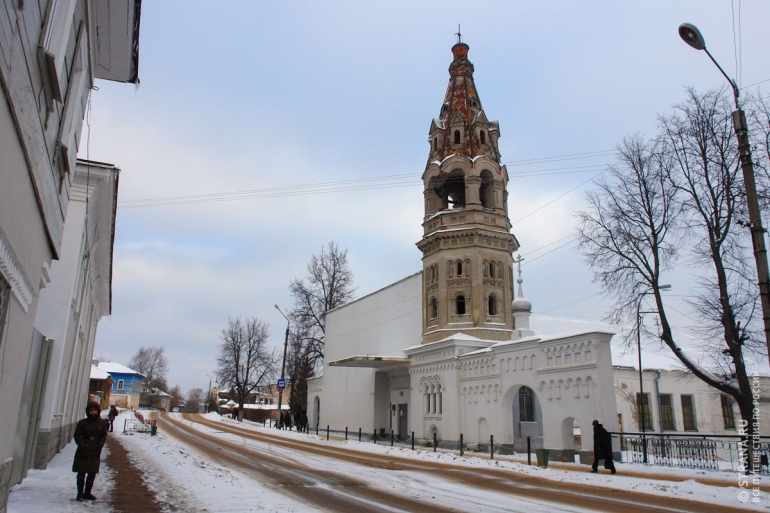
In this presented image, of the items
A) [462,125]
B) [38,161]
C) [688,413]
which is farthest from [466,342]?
[38,161]

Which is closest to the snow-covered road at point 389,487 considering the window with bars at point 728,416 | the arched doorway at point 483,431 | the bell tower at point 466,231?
the arched doorway at point 483,431

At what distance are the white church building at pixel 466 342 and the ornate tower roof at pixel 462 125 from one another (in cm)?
7

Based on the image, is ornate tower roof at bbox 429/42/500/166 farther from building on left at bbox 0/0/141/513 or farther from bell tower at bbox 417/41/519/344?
building on left at bbox 0/0/141/513

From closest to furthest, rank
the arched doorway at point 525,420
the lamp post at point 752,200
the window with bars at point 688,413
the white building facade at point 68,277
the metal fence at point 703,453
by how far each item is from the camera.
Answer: the lamp post at point 752,200 < the white building facade at point 68,277 < the metal fence at point 703,453 < the arched doorway at point 525,420 < the window with bars at point 688,413

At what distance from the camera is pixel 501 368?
75.8 ft

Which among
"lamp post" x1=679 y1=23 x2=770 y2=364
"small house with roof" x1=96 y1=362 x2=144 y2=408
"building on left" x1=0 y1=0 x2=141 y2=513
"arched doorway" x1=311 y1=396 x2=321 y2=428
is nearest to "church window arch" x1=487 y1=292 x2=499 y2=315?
"arched doorway" x1=311 y1=396 x2=321 y2=428

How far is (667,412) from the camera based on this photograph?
35.9m

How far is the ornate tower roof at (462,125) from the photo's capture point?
1222 inches

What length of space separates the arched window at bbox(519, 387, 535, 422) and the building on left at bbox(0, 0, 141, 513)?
69.5 ft

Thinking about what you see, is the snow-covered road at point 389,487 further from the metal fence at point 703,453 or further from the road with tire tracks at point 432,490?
the metal fence at point 703,453

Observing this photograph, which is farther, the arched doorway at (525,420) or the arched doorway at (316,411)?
the arched doorway at (316,411)

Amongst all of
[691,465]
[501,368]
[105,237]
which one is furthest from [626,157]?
[105,237]

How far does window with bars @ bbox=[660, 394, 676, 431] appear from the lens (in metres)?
35.7

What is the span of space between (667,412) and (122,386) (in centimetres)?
6909
